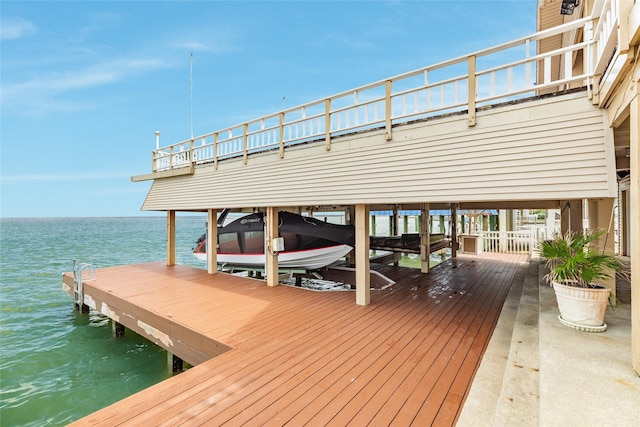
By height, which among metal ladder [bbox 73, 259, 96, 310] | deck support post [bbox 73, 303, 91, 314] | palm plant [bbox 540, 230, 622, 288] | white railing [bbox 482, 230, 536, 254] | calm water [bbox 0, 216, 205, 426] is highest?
palm plant [bbox 540, 230, 622, 288]

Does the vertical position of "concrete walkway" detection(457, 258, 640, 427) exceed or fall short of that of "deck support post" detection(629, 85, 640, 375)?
it falls short

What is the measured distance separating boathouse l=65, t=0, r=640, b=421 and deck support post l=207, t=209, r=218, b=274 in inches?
68.3

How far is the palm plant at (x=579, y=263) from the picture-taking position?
3.28 metres

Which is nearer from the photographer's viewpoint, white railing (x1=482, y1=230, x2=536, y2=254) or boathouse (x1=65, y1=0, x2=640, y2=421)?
boathouse (x1=65, y1=0, x2=640, y2=421)

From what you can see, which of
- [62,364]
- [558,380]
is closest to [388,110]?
[558,380]

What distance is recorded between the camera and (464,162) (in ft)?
14.0

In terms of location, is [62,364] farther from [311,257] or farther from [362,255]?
[362,255]

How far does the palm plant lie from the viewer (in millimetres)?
3275

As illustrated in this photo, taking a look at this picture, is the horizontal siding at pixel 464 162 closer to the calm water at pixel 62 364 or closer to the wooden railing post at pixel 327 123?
the wooden railing post at pixel 327 123

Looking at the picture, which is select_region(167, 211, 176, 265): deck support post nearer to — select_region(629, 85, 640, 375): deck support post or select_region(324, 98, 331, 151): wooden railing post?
select_region(324, 98, 331, 151): wooden railing post

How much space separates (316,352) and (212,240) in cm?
667

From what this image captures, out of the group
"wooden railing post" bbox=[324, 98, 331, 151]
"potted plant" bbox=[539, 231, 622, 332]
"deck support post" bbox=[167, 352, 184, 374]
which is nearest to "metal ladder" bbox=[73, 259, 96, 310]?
"deck support post" bbox=[167, 352, 184, 374]

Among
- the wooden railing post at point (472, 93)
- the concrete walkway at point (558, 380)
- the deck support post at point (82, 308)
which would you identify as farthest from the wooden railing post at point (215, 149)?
the concrete walkway at point (558, 380)

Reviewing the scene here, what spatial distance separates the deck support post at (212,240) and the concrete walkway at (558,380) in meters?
8.07
